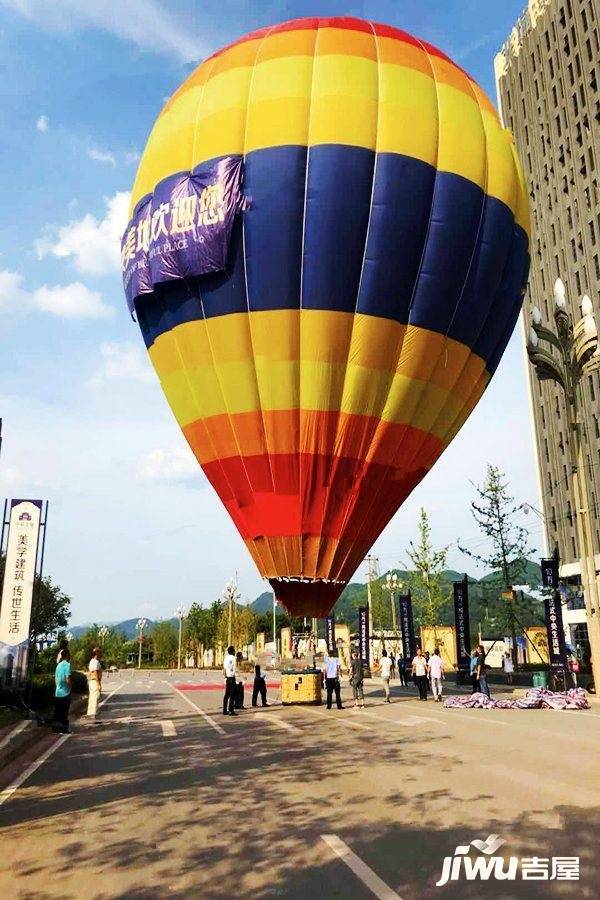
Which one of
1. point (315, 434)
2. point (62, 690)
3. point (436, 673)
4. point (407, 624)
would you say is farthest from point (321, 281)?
point (407, 624)

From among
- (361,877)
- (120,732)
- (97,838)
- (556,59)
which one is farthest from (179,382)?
(556,59)

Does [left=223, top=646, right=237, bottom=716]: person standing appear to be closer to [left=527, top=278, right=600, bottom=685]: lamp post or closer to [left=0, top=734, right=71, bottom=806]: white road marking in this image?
[left=0, top=734, right=71, bottom=806]: white road marking

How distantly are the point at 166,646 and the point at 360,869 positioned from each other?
106704mm

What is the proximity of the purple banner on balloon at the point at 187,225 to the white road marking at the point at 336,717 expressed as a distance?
10.4 metres

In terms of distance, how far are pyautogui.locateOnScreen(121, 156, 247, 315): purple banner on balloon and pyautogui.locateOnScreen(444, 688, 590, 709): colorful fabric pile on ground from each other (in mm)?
13109

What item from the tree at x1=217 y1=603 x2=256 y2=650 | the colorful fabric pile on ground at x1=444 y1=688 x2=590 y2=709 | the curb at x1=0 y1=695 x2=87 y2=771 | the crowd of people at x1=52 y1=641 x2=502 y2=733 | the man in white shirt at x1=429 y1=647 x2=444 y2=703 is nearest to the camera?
the curb at x1=0 y1=695 x2=87 y2=771

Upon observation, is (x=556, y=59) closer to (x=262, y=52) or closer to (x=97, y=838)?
(x=262, y=52)

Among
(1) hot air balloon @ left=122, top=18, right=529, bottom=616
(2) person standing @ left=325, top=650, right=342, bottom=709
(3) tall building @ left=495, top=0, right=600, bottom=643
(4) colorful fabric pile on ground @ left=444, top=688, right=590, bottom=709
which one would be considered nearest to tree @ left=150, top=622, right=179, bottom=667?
(3) tall building @ left=495, top=0, right=600, bottom=643

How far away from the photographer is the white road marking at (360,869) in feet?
16.6

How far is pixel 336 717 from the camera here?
56.8ft

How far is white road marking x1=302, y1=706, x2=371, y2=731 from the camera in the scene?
49.9ft

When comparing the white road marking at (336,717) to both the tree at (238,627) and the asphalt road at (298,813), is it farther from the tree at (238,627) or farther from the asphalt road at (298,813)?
the tree at (238,627)

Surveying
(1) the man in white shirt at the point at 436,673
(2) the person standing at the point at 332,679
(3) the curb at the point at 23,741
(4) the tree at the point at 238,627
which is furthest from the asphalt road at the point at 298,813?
(4) the tree at the point at 238,627

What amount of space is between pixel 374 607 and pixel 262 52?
77.8 m
